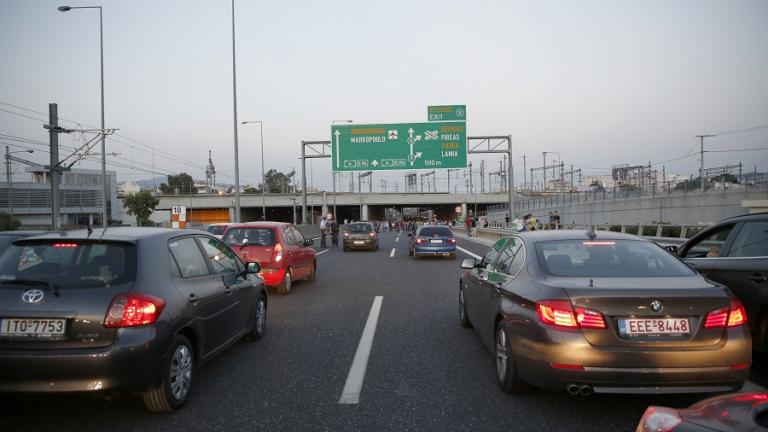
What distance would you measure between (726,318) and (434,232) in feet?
56.9

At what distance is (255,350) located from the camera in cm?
636

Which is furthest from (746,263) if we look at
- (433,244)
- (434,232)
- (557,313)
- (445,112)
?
(445,112)

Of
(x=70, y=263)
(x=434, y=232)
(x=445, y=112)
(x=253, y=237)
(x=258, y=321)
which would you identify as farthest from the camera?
(x=445, y=112)

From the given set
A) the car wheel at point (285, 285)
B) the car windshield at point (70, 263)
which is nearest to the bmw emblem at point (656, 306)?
the car windshield at point (70, 263)

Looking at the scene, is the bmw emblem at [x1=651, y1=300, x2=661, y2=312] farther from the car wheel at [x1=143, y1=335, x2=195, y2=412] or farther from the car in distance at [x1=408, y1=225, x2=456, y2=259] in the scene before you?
the car in distance at [x1=408, y1=225, x2=456, y2=259]

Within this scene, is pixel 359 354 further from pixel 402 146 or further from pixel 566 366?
pixel 402 146

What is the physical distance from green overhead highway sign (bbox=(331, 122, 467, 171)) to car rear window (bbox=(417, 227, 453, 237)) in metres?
9.56

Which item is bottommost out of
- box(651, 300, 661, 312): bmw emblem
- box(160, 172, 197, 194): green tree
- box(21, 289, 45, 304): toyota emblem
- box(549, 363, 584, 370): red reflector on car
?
box(549, 363, 584, 370): red reflector on car

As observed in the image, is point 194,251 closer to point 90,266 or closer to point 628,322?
point 90,266

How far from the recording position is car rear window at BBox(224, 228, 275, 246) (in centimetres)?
1126

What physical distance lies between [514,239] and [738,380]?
2.46 metres

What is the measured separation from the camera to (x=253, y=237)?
1137cm

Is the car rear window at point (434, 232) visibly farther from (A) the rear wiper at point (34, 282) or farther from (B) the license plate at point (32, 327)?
(B) the license plate at point (32, 327)

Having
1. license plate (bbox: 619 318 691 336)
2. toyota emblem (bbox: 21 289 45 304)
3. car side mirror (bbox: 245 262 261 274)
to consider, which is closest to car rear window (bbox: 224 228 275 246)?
car side mirror (bbox: 245 262 261 274)
